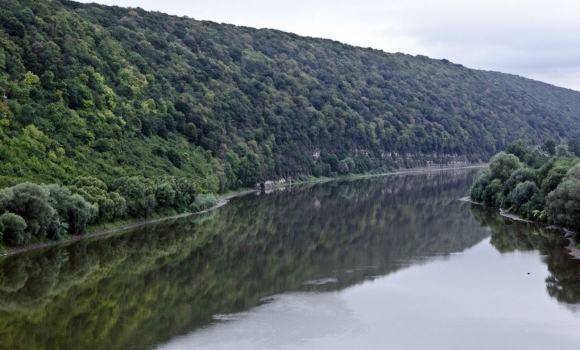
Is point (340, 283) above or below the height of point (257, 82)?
below

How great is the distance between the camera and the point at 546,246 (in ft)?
214

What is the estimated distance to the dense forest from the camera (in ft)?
225

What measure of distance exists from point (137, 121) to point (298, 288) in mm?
59560

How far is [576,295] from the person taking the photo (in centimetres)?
4712

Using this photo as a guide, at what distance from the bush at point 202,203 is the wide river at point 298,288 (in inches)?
265

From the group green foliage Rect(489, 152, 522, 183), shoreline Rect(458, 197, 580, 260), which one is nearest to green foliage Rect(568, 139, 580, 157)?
green foliage Rect(489, 152, 522, 183)

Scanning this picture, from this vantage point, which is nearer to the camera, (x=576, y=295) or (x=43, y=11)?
(x=576, y=295)

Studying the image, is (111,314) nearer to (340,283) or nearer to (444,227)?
(340,283)

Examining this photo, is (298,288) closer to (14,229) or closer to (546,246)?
(14,229)

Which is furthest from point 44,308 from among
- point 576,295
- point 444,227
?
point 444,227

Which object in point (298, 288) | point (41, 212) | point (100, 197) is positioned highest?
point (100, 197)

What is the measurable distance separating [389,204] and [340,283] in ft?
185

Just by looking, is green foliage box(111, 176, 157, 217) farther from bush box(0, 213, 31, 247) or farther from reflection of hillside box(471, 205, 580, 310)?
reflection of hillside box(471, 205, 580, 310)

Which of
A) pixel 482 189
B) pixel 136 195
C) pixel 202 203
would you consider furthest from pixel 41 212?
pixel 482 189
